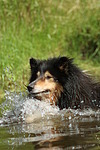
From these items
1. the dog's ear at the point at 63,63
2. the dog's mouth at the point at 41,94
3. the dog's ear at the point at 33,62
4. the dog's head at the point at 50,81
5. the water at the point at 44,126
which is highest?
the dog's ear at the point at 33,62

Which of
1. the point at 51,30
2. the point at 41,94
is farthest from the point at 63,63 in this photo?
the point at 51,30

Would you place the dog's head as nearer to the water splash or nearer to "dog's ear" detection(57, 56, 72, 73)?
"dog's ear" detection(57, 56, 72, 73)

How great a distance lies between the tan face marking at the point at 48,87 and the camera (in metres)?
7.12

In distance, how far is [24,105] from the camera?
7.33m

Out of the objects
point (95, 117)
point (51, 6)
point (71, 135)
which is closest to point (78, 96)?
point (95, 117)

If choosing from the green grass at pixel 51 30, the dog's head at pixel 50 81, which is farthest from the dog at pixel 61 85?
the green grass at pixel 51 30

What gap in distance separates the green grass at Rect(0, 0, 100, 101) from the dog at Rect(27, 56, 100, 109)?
301 centimetres

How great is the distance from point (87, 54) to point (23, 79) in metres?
3.26

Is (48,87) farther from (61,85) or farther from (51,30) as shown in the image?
(51,30)

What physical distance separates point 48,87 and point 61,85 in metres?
0.22

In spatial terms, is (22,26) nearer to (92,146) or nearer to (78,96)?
(78,96)

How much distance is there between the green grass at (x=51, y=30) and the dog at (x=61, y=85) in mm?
3014

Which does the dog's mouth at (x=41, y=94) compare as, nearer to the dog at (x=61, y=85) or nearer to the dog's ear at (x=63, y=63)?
the dog at (x=61, y=85)

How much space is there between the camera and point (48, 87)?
7.16 meters
